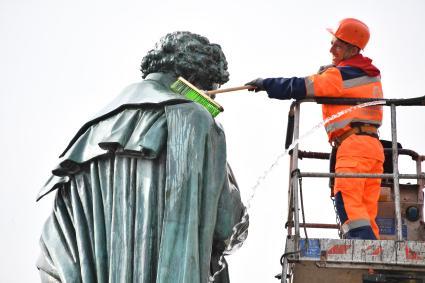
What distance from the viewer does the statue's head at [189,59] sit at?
9.42m

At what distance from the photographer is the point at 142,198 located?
860cm

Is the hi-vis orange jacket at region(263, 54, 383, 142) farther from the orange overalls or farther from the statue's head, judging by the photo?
the statue's head

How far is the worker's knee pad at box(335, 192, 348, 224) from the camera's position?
12.2 meters

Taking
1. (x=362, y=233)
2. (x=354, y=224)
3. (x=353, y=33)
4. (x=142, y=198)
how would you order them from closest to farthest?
(x=142, y=198), (x=362, y=233), (x=354, y=224), (x=353, y=33)

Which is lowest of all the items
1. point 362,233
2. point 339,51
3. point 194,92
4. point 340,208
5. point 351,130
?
point 362,233

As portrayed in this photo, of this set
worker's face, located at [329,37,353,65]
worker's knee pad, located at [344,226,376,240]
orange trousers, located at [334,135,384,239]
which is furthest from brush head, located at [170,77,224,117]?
worker's face, located at [329,37,353,65]

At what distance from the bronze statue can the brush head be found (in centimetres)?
17

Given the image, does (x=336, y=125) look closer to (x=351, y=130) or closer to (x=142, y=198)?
(x=351, y=130)

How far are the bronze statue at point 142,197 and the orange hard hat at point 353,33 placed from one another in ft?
13.7

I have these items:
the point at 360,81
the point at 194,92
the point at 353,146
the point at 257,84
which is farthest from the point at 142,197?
the point at 360,81

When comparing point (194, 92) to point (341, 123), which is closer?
point (194, 92)

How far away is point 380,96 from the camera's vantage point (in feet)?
40.9

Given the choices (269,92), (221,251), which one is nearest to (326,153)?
(269,92)

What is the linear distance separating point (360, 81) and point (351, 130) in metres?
0.44
